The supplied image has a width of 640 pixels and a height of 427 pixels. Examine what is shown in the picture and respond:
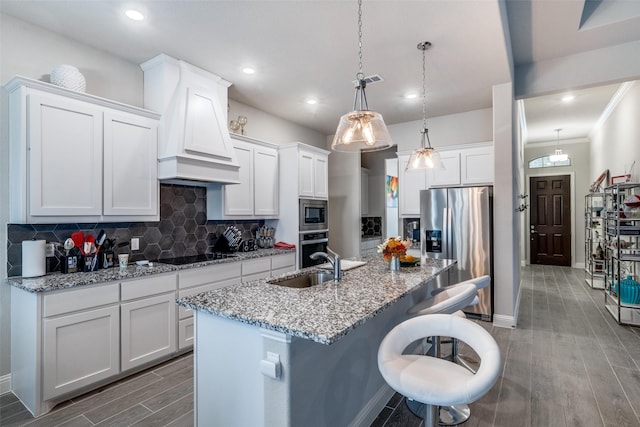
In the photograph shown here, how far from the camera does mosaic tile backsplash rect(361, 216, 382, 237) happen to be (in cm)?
696

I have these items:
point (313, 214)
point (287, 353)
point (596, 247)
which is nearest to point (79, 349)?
point (287, 353)

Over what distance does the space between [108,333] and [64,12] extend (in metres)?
2.39

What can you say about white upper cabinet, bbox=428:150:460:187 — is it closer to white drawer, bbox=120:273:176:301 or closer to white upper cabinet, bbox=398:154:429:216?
white upper cabinet, bbox=398:154:429:216

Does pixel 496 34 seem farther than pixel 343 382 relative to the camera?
Yes

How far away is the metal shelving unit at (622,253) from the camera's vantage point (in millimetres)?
3838

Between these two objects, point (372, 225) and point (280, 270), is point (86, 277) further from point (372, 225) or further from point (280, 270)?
point (372, 225)

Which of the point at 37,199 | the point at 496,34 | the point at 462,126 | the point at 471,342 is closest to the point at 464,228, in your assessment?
the point at 462,126

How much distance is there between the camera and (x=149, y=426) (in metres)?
2.06

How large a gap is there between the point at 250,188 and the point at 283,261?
39.2 inches

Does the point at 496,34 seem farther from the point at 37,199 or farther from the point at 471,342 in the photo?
the point at 37,199

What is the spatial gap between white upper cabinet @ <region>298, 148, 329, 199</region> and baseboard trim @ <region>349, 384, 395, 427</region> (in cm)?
269

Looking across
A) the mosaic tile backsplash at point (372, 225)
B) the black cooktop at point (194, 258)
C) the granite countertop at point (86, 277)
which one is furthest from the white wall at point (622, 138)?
the granite countertop at point (86, 277)

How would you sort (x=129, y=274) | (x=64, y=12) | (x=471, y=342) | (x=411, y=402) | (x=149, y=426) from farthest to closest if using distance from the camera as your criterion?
1. (x=129, y=274)
2. (x=64, y=12)
3. (x=411, y=402)
4. (x=149, y=426)
5. (x=471, y=342)

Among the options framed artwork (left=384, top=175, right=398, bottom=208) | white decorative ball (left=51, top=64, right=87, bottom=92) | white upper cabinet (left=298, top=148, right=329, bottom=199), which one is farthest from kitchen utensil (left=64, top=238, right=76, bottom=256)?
framed artwork (left=384, top=175, right=398, bottom=208)
